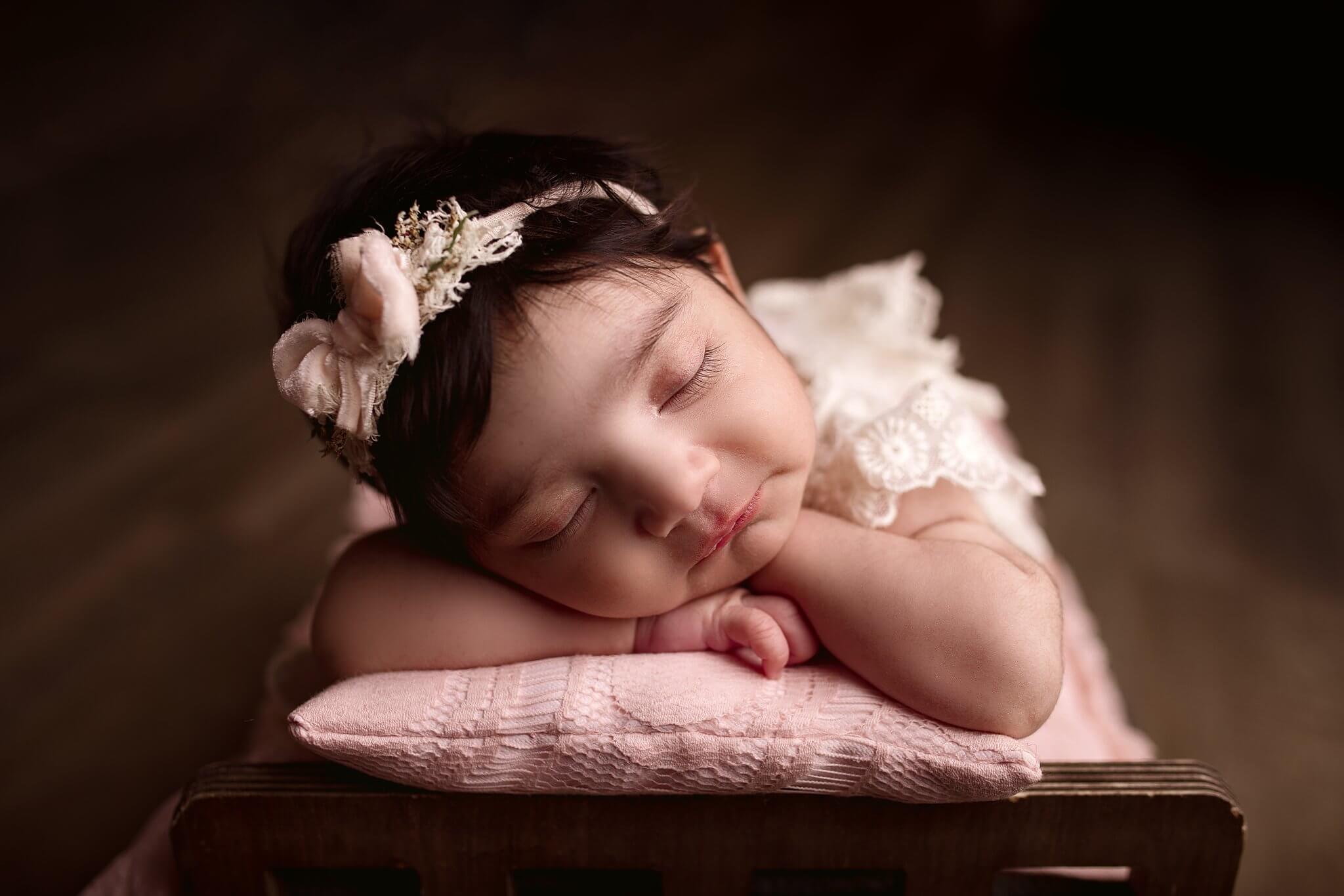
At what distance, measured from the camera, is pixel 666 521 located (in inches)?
36.5

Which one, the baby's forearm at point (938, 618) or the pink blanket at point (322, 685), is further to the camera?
the pink blanket at point (322, 685)

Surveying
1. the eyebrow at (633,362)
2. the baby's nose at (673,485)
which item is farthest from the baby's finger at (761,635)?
the eyebrow at (633,362)

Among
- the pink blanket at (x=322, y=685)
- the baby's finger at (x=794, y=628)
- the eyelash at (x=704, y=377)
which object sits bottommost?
the pink blanket at (x=322, y=685)

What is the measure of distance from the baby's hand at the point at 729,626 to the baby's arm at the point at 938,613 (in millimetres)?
20

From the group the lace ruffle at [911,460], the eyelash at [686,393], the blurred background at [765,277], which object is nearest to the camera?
the eyelash at [686,393]

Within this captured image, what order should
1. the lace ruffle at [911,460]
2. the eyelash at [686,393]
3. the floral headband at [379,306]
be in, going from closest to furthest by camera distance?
the floral headband at [379,306], the eyelash at [686,393], the lace ruffle at [911,460]

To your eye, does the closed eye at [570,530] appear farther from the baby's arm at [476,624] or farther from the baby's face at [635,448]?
the baby's arm at [476,624]

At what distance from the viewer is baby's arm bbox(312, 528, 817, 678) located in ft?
3.43

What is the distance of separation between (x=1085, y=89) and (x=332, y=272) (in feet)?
13.0

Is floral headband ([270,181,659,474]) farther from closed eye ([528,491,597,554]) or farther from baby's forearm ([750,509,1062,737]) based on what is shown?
baby's forearm ([750,509,1062,737])

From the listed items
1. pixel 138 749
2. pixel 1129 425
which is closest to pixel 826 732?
pixel 138 749

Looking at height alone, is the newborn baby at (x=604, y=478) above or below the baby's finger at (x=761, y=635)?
above

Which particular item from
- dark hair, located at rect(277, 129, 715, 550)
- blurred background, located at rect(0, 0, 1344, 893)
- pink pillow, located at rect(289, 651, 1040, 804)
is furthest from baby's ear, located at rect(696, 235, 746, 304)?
pink pillow, located at rect(289, 651, 1040, 804)

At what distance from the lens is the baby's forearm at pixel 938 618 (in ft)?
2.99
